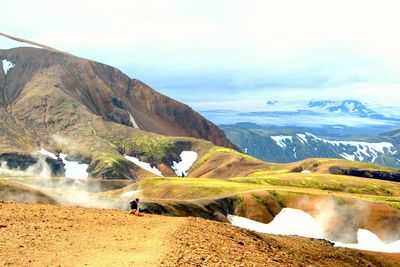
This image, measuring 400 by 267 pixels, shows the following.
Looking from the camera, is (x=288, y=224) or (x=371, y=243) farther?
(x=288, y=224)

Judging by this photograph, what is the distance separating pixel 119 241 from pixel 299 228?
10706cm

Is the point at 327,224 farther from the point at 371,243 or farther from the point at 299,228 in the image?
the point at 371,243

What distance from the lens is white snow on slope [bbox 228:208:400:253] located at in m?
129

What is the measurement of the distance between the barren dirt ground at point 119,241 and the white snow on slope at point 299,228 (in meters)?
82.4

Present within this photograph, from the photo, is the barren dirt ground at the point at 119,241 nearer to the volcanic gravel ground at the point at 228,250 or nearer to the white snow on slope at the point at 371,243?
the volcanic gravel ground at the point at 228,250

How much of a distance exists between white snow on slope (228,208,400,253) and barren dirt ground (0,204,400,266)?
8242 cm

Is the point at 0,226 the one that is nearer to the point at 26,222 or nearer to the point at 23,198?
the point at 26,222

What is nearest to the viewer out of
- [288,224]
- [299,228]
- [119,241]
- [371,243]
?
[119,241]

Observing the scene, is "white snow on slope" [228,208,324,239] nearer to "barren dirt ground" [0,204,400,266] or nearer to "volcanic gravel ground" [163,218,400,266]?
"volcanic gravel ground" [163,218,400,266]

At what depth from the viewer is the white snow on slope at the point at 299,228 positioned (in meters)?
129

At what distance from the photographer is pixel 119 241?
3666cm

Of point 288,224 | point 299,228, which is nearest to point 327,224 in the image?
point 299,228

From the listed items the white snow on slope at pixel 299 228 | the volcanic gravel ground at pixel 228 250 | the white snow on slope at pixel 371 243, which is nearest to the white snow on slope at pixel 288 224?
the white snow on slope at pixel 299 228

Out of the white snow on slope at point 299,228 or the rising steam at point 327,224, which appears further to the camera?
the rising steam at point 327,224
